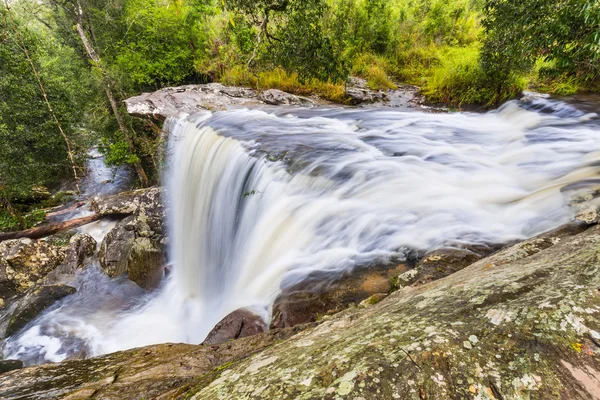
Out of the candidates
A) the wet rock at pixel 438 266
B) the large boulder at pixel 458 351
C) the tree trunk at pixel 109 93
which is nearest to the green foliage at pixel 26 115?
the tree trunk at pixel 109 93

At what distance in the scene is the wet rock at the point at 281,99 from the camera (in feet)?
32.3

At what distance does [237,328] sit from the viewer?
10.1ft

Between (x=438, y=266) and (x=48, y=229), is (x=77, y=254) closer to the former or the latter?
(x=48, y=229)

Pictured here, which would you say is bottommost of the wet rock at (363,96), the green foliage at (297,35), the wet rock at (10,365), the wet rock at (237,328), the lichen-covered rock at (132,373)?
the wet rock at (10,365)

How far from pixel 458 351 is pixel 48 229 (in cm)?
1147

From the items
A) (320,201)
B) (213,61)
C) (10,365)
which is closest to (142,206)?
(10,365)

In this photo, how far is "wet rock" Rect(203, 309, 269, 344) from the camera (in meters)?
2.99

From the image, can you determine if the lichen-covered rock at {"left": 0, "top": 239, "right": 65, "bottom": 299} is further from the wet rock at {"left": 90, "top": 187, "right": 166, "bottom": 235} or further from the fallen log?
the wet rock at {"left": 90, "top": 187, "right": 166, "bottom": 235}

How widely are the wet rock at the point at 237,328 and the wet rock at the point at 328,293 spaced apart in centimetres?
25

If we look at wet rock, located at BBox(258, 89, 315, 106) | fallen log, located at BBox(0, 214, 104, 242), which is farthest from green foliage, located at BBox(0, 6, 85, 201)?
wet rock, located at BBox(258, 89, 315, 106)

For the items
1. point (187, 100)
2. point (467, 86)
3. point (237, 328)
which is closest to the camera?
point (237, 328)

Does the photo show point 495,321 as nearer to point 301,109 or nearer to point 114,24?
point 301,109

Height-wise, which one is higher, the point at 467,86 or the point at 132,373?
the point at 467,86

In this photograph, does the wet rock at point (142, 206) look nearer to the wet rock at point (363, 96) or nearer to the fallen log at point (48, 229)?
the fallen log at point (48, 229)
